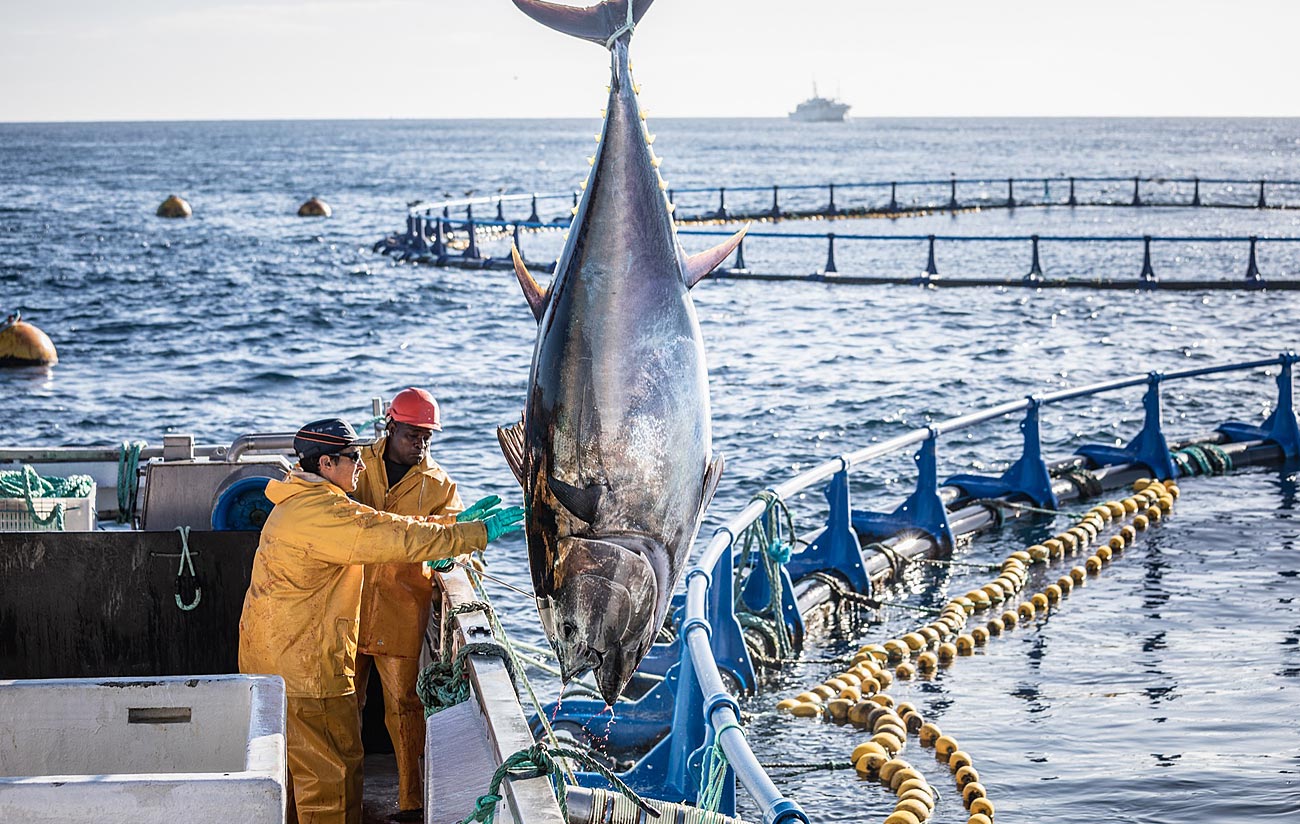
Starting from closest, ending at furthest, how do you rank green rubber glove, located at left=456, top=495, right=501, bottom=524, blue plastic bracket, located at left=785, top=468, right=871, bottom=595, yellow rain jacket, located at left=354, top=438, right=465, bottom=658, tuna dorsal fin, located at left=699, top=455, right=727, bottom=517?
tuna dorsal fin, located at left=699, top=455, right=727, bottom=517
green rubber glove, located at left=456, top=495, right=501, bottom=524
yellow rain jacket, located at left=354, top=438, right=465, bottom=658
blue plastic bracket, located at left=785, top=468, right=871, bottom=595

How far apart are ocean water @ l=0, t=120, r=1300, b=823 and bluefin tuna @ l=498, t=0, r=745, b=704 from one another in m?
5.36

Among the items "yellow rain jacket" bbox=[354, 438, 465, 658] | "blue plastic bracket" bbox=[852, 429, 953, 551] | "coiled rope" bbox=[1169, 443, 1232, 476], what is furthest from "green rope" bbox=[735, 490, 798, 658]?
"coiled rope" bbox=[1169, 443, 1232, 476]

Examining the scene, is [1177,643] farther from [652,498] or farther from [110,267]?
[110,267]

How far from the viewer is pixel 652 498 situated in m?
2.52

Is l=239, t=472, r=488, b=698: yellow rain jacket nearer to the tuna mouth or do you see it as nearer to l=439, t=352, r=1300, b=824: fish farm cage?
l=439, t=352, r=1300, b=824: fish farm cage

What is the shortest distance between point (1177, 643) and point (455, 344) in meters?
21.7

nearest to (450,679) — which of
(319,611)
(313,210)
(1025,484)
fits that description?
(319,611)

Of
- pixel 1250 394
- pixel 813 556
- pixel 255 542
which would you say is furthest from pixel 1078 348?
pixel 255 542

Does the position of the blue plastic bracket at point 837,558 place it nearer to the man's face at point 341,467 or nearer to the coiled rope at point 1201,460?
the coiled rope at point 1201,460

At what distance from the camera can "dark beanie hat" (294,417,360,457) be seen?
15.6ft

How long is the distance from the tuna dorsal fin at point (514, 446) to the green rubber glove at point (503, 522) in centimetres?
135

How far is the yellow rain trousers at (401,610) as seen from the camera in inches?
215

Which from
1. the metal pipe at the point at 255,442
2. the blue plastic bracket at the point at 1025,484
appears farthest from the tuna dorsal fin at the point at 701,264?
the blue plastic bracket at the point at 1025,484

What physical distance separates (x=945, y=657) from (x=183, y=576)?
6.06 meters
